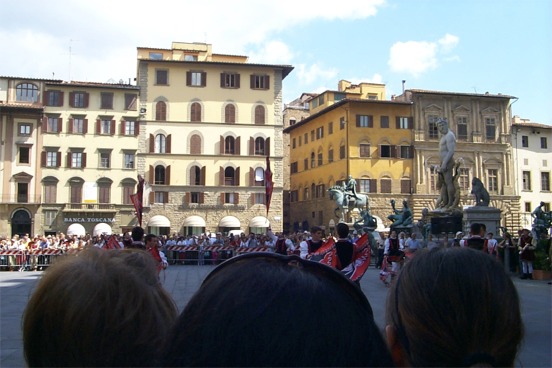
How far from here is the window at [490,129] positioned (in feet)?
185

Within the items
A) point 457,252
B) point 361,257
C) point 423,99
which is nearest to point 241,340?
point 457,252

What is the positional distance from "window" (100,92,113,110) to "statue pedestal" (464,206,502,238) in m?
38.0

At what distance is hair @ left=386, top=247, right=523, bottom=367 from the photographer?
1313mm

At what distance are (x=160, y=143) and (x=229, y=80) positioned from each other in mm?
8778

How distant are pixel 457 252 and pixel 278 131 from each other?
172 ft

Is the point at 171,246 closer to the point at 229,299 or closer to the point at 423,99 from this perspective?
A: the point at 229,299

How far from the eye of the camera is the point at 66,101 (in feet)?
165

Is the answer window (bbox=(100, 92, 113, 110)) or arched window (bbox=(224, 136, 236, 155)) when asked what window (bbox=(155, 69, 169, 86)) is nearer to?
window (bbox=(100, 92, 113, 110))

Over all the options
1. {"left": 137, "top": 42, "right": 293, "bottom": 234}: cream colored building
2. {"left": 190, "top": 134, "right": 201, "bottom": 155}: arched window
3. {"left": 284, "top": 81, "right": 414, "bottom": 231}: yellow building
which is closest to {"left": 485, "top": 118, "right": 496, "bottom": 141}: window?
{"left": 284, "top": 81, "right": 414, "bottom": 231}: yellow building

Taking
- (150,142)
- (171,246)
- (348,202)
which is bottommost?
(171,246)

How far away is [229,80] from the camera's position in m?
53.5

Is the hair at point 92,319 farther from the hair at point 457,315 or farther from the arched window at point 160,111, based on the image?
the arched window at point 160,111

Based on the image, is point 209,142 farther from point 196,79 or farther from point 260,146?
point 196,79

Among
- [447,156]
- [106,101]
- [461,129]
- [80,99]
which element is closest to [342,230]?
[447,156]
